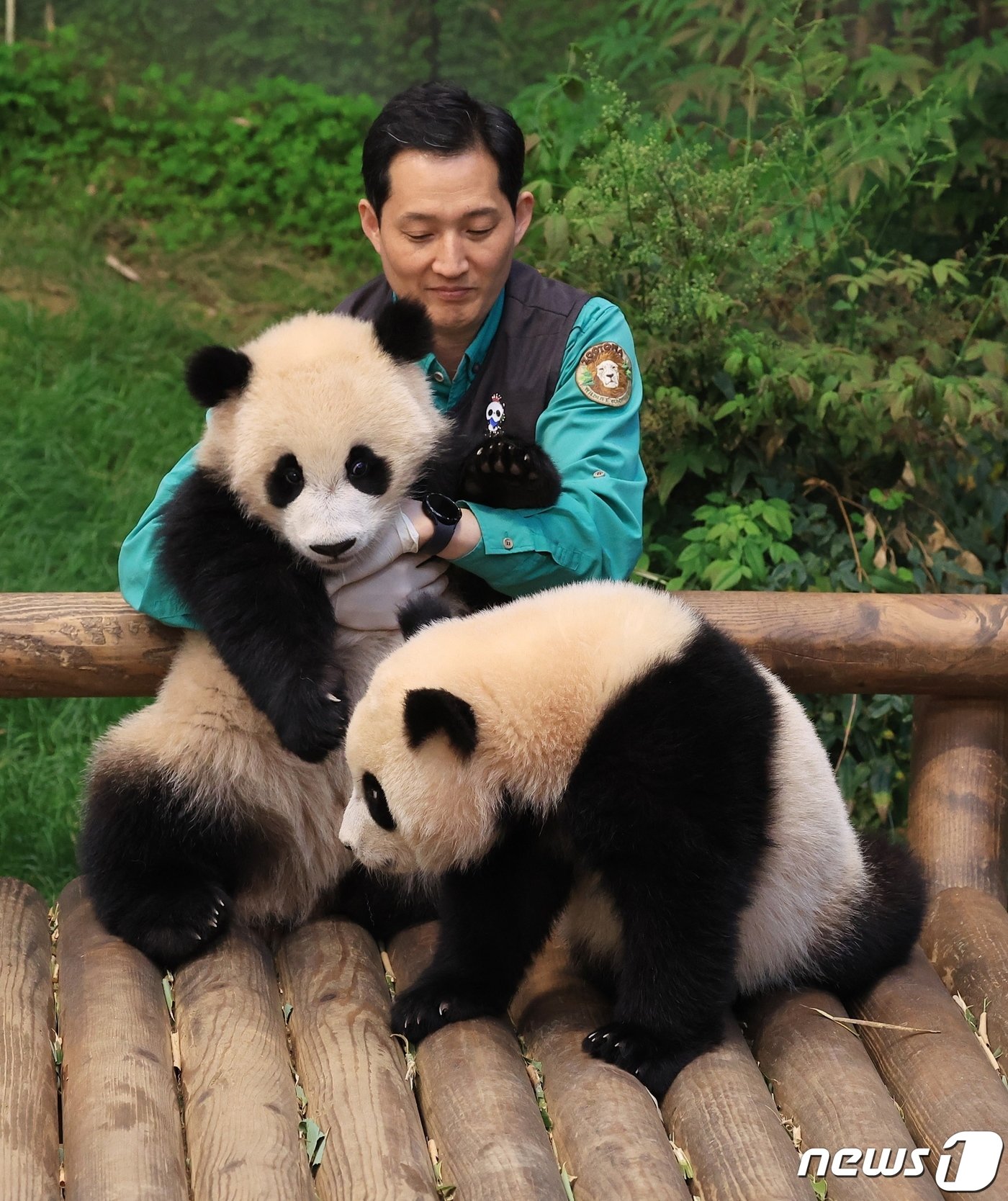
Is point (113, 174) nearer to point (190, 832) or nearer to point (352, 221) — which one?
point (352, 221)

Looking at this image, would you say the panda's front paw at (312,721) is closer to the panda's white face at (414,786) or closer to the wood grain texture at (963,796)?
the panda's white face at (414,786)

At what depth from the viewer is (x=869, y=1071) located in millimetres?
2277

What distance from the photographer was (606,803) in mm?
2057

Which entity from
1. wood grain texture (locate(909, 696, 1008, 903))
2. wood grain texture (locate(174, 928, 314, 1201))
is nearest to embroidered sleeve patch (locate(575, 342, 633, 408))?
wood grain texture (locate(909, 696, 1008, 903))

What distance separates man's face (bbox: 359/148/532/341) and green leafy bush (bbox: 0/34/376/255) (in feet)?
13.3

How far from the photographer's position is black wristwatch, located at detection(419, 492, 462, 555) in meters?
2.53

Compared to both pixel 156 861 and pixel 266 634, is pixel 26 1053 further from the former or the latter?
pixel 266 634

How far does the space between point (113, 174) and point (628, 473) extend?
16.3ft

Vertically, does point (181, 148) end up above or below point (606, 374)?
below

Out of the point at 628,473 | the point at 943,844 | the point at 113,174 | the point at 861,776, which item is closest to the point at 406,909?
the point at 628,473

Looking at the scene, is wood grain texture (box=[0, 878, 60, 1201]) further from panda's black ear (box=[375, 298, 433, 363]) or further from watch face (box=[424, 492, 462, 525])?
panda's black ear (box=[375, 298, 433, 363])

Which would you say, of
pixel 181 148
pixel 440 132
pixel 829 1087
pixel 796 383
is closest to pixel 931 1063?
pixel 829 1087

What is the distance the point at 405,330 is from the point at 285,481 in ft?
1.11

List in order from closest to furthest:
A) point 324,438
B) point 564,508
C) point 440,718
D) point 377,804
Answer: point 440,718 → point 377,804 → point 324,438 → point 564,508
